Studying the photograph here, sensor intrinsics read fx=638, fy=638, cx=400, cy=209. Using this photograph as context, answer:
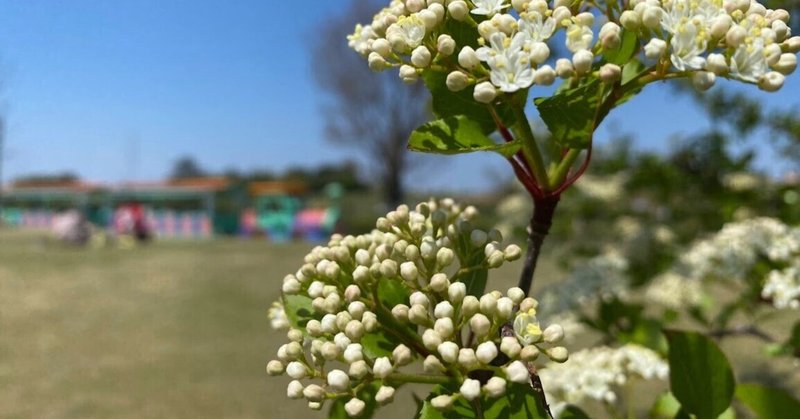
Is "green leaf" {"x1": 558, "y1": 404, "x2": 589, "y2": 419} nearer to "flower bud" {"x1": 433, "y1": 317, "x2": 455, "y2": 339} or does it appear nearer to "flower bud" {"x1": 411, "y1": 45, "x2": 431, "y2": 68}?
"flower bud" {"x1": 433, "y1": 317, "x2": 455, "y2": 339}

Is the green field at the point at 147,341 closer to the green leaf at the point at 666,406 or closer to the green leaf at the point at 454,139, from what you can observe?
the green leaf at the point at 666,406

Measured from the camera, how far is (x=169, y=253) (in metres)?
8.43

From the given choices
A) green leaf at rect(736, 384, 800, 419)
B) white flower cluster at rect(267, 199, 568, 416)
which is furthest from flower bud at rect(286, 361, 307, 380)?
green leaf at rect(736, 384, 800, 419)

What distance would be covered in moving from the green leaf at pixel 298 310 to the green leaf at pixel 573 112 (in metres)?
0.22

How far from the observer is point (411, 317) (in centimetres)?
41

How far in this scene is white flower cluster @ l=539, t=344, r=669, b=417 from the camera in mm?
778

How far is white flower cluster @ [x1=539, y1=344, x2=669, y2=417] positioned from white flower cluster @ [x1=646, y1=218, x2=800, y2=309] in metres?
0.18

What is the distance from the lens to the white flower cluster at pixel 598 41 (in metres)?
0.37

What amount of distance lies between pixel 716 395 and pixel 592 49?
0.36 meters

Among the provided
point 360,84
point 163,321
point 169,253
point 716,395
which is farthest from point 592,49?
point 360,84

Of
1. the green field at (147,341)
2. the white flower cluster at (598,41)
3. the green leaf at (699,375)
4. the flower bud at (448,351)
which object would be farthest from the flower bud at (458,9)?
the green field at (147,341)

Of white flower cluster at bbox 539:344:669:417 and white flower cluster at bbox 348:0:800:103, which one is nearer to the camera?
white flower cluster at bbox 348:0:800:103

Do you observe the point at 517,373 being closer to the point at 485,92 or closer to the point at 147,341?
the point at 485,92

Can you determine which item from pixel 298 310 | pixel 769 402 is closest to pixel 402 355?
pixel 298 310
